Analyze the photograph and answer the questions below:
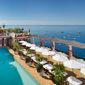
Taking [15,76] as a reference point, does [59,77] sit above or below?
above

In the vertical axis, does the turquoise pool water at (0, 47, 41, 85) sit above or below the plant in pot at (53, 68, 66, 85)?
below

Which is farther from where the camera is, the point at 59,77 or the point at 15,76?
the point at 15,76

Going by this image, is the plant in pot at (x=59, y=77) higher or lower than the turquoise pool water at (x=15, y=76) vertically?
higher

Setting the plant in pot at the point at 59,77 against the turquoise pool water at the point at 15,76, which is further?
the turquoise pool water at the point at 15,76

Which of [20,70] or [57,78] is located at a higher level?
[57,78]

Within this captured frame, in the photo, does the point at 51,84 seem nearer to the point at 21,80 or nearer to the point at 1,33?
the point at 21,80

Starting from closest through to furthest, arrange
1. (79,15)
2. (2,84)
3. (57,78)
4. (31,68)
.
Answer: (57,78) < (2,84) < (31,68) < (79,15)

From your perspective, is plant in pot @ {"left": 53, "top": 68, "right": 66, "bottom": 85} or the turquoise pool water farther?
the turquoise pool water

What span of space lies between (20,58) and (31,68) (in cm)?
511

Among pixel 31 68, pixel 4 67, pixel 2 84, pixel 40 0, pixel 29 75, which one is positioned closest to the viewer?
pixel 2 84

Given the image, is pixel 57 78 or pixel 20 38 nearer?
pixel 57 78

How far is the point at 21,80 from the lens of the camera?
40.8ft

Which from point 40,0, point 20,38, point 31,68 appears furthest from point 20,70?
point 40,0

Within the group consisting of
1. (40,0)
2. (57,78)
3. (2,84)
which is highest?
(40,0)
